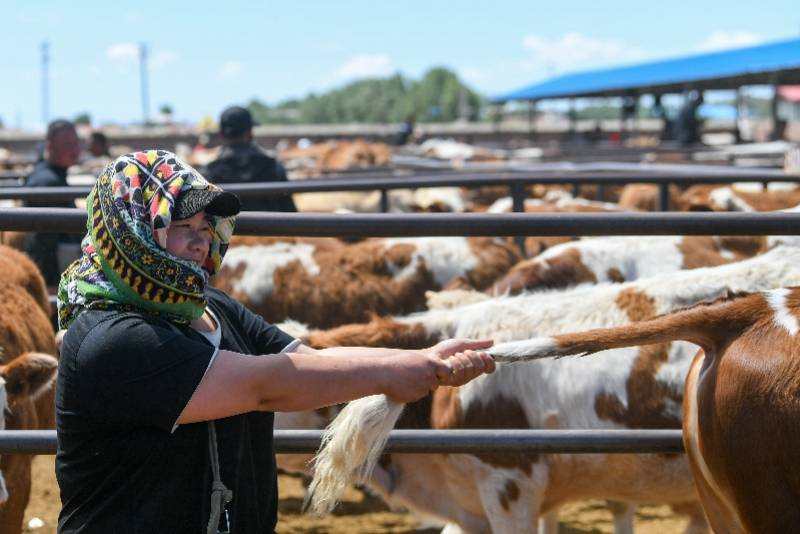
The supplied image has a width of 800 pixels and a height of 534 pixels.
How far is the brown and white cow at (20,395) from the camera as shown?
4.45 metres

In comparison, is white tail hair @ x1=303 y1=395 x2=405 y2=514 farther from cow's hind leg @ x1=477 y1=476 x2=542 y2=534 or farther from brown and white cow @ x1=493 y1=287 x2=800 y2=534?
cow's hind leg @ x1=477 y1=476 x2=542 y2=534

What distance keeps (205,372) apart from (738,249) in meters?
5.59

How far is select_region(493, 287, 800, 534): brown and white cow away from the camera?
99.9 inches

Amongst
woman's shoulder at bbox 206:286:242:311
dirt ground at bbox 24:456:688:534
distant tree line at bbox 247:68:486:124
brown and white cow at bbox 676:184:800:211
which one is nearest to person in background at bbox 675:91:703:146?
brown and white cow at bbox 676:184:800:211

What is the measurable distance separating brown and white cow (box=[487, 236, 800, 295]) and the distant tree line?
7713 centimetres

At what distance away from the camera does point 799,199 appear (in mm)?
9016

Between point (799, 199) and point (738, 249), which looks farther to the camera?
point (799, 199)

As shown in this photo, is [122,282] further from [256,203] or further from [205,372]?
[256,203]

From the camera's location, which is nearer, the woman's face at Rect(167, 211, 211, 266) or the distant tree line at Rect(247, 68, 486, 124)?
the woman's face at Rect(167, 211, 211, 266)

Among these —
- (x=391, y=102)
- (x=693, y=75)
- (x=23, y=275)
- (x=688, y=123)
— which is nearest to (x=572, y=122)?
(x=693, y=75)

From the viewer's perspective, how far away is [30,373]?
4.14 m

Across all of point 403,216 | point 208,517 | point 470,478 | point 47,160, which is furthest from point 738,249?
point 208,517

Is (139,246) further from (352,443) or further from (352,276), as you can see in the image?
(352,276)

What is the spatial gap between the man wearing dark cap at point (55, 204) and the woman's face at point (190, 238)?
5194mm
